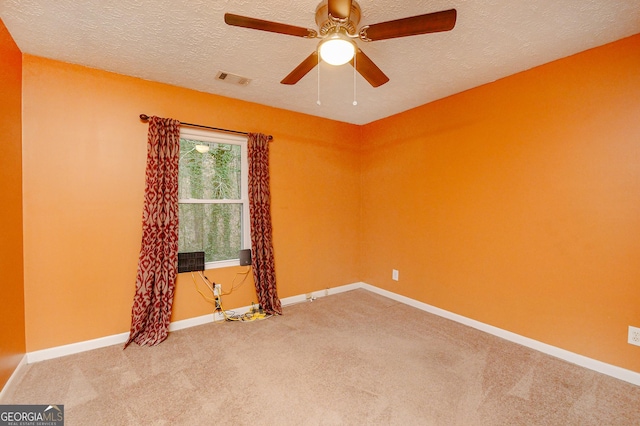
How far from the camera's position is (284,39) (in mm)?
2098

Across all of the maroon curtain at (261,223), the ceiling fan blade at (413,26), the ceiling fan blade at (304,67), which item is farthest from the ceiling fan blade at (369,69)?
the maroon curtain at (261,223)

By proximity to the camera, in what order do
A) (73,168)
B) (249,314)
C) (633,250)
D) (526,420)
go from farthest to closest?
1. (249,314)
2. (73,168)
3. (633,250)
4. (526,420)

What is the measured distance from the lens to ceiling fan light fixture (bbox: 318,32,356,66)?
1.54 m

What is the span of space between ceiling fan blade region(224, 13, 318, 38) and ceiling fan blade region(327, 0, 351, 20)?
22 centimetres

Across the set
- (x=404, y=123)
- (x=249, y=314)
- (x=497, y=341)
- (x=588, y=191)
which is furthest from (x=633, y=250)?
(x=249, y=314)

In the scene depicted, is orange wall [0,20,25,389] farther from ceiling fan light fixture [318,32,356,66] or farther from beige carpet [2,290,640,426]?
ceiling fan light fixture [318,32,356,66]

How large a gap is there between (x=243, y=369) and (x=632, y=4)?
3.59 meters

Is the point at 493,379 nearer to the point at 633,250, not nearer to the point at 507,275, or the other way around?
the point at 507,275

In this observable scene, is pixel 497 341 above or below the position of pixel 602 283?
below

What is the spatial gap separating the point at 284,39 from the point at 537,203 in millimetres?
2571

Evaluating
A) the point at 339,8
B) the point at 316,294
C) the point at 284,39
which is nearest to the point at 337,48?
the point at 339,8

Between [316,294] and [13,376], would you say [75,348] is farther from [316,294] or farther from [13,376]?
[316,294]

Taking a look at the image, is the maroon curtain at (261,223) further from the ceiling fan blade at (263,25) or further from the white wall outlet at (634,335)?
the white wall outlet at (634,335)

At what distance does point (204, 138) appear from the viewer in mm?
3119
